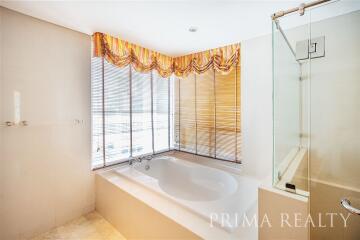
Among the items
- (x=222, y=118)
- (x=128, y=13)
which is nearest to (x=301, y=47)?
(x=222, y=118)

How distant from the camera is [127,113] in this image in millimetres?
2602

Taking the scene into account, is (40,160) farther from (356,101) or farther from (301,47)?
(356,101)

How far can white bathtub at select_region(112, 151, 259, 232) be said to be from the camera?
1.44 meters

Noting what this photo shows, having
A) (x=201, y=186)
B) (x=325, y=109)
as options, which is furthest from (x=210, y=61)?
(x=201, y=186)

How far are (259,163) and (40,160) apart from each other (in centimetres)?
245

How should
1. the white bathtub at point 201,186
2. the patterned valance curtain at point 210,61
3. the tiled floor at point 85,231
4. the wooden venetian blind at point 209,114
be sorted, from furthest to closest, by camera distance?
the wooden venetian blind at point 209,114 < the patterned valance curtain at point 210,61 < the tiled floor at point 85,231 < the white bathtub at point 201,186

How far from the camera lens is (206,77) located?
2.85m

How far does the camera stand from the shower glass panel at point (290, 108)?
48.1 inches

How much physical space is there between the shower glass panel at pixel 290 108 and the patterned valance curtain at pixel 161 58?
73 centimetres

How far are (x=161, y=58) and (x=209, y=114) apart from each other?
119 centimetres

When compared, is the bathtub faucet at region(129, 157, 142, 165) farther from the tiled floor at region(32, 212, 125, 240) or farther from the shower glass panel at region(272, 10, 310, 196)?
the shower glass panel at region(272, 10, 310, 196)

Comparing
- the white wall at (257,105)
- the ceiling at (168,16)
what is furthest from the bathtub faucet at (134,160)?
the ceiling at (168,16)

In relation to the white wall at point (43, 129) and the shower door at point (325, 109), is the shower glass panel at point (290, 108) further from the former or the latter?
the white wall at point (43, 129)

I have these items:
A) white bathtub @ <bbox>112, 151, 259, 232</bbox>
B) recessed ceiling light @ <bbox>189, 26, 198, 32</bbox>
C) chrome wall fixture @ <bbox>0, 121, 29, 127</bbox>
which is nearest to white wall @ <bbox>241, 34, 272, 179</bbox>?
white bathtub @ <bbox>112, 151, 259, 232</bbox>
